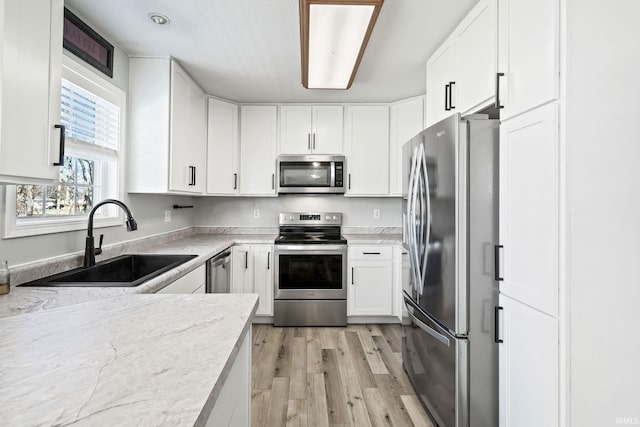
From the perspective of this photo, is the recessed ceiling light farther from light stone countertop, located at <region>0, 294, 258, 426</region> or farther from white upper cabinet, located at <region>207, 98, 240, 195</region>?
light stone countertop, located at <region>0, 294, 258, 426</region>

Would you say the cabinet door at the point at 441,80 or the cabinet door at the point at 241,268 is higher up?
the cabinet door at the point at 441,80

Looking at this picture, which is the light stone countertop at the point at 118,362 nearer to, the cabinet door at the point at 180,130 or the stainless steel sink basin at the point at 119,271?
the stainless steel sink basin at the point at 119,271

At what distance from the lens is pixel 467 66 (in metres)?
1.80

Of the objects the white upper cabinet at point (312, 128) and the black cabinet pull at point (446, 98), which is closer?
the black cabinet pull at point (446, 98)

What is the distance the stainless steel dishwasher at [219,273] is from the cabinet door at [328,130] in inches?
58.8

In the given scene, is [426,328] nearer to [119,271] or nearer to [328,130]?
[119,271]

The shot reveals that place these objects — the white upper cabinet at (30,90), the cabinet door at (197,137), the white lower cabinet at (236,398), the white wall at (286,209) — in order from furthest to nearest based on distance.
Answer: the white wall at (286,209)
the cabinet door at (197,137)
the white upper cabinet at (30,90)
the white lower cabinet at (236,398)

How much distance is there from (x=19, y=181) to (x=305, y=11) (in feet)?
4.56

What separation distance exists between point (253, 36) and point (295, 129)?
57.4 inches

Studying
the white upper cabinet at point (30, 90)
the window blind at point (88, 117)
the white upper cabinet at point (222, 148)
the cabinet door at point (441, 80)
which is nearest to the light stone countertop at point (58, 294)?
the white upper cabinet at point (30, 90)

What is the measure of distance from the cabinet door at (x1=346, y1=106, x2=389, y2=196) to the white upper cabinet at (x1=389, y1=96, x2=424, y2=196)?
2.1 inches

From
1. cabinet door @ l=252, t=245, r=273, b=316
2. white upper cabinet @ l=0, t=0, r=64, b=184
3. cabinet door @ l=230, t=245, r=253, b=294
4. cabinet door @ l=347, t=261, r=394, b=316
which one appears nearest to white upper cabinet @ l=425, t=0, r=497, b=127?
cabinet door @ l=347, t=261, r=394, b=316

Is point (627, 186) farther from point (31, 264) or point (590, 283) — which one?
point (31, 264)

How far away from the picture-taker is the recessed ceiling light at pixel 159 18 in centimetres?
185
